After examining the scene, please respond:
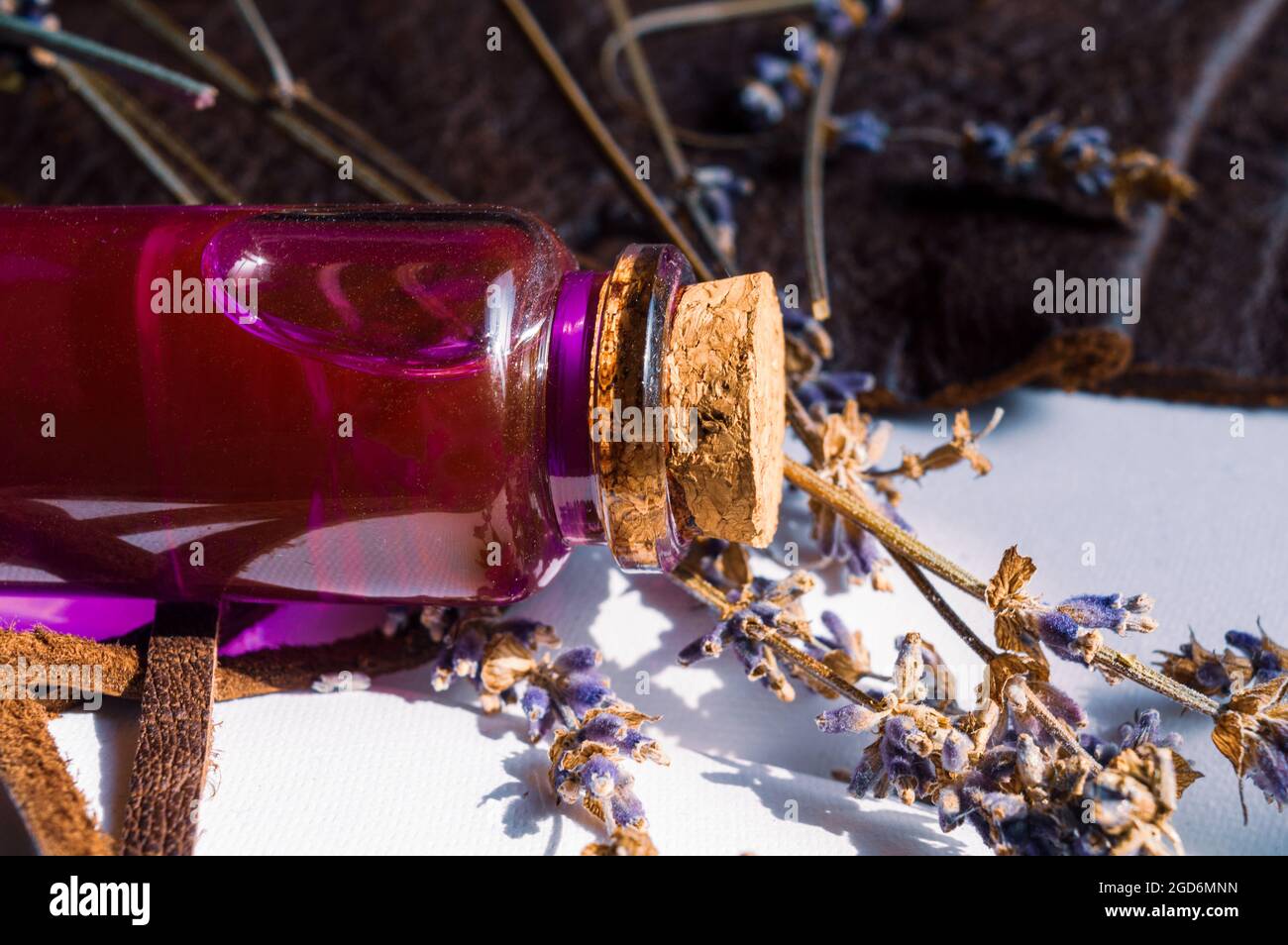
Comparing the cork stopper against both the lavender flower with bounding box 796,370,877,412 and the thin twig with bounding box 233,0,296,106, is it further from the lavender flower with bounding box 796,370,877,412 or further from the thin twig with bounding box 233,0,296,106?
the thin twig with bounding box 233,0,296,106

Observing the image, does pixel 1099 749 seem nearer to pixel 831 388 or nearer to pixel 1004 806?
pixel 1004 806

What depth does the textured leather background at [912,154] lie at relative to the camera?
2.61 feet

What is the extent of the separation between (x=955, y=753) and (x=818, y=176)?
1.57ft

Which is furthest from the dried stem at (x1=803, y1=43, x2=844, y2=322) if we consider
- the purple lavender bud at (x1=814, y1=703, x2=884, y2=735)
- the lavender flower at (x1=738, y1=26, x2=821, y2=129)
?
the purple lavender bud at (x1=814, y1=703, x2=884, y2=735)

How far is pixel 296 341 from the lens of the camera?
48cm

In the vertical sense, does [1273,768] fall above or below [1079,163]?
below

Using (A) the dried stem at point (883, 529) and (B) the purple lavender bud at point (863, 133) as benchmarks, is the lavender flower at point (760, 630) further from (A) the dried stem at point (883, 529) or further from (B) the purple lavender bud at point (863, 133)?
(B) the purple lavender bud at point (863, 133)

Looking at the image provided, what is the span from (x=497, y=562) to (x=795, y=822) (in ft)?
0.62

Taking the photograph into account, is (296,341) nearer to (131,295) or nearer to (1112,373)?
(131,295)

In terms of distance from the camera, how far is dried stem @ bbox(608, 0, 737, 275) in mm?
728

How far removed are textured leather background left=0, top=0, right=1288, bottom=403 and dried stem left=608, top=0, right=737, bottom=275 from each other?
0.02 meters

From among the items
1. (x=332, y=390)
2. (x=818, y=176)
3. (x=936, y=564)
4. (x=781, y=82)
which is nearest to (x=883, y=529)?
(x=936, y=564)

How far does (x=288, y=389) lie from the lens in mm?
475
